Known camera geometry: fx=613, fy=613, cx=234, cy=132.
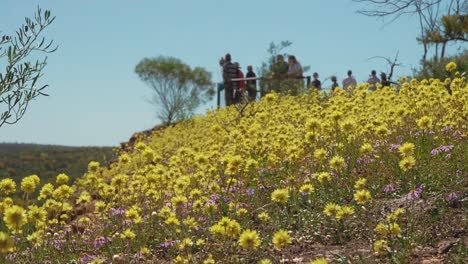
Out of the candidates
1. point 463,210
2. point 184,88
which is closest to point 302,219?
point 463,210

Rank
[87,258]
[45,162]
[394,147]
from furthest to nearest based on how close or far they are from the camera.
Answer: [45,162] < [394,147] < [87,258]

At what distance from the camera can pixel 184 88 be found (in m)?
34.6

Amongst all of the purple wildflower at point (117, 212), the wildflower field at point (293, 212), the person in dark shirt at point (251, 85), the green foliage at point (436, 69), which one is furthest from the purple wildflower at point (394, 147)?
the person in dark shirt at point (251, 85)

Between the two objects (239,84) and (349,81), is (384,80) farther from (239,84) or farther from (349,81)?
(239,84)

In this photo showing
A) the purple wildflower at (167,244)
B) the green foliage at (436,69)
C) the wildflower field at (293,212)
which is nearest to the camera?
the wildflower field at (293,212)

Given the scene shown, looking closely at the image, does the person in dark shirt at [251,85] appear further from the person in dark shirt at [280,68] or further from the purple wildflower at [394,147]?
the purple wildflower at [394,147]

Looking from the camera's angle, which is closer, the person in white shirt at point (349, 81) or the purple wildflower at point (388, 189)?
the purple wildflower at point (388, 189)

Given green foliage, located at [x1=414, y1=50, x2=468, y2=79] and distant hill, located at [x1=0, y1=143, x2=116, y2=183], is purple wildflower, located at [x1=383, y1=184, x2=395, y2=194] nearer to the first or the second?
green foliage, located at [x1=414, y1=50, x2=468, y2=79]

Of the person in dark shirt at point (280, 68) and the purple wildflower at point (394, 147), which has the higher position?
the person in dark shirt at point (280, 68)

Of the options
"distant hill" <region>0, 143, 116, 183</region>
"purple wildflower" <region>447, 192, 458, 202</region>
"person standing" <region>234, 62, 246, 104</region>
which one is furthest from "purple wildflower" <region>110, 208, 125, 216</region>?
"distant hill" <region>0, 143, 116, 183</region>

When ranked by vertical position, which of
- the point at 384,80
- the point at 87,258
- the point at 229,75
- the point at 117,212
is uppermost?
the point at 229,75

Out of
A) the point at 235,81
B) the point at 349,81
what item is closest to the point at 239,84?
the point at 235,81

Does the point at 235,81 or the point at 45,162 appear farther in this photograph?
the point at 45,162

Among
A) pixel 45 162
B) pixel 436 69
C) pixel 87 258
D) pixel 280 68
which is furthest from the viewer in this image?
pixel 45 162
